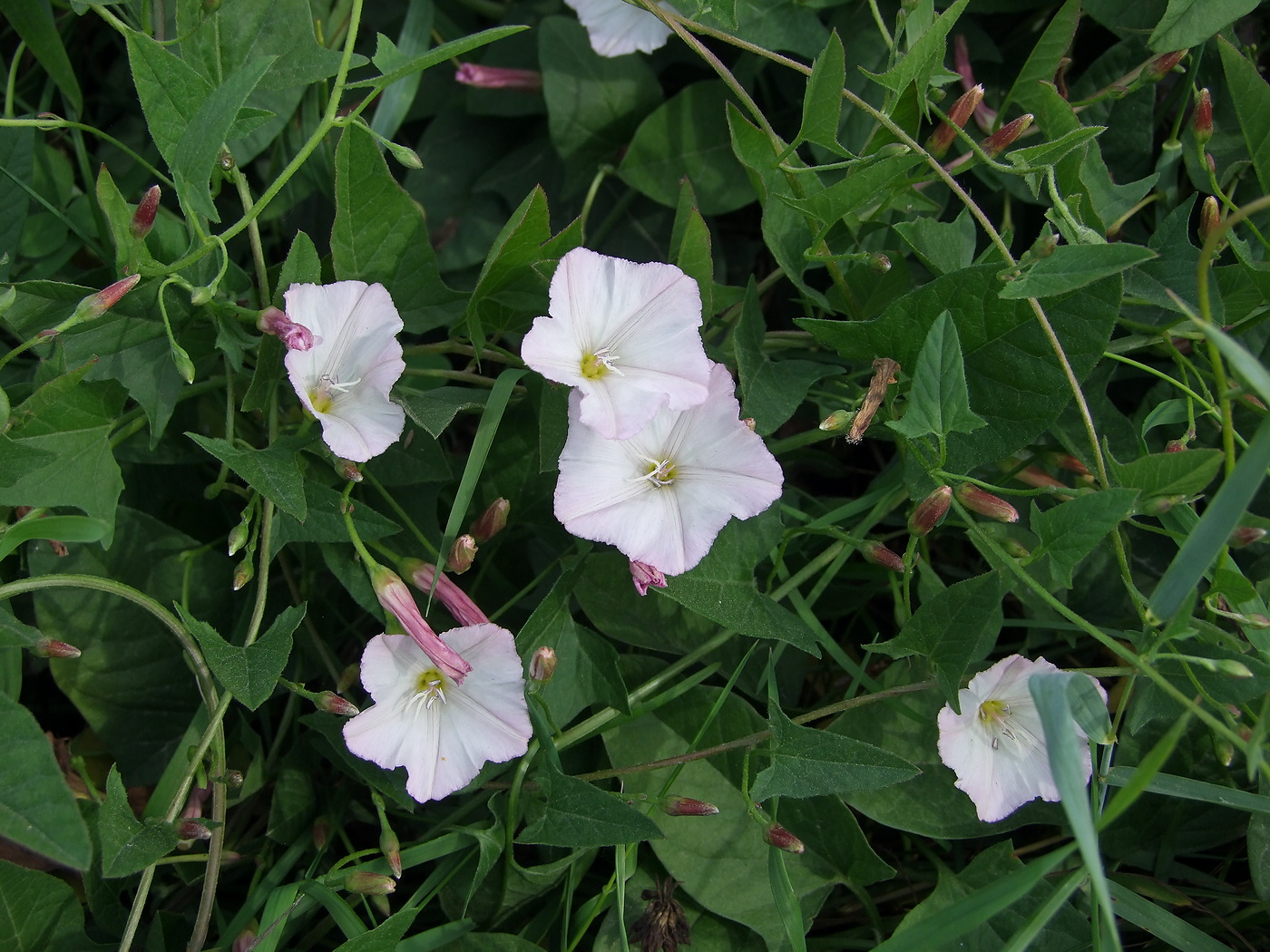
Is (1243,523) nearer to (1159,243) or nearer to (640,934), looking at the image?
(1159,243)

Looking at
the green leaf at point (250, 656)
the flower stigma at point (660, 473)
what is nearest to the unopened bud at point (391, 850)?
the green leaf at point (250, 656)

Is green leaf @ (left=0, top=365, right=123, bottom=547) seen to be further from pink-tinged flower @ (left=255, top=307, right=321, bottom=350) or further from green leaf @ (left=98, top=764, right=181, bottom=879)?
green leaf @ (left=98, top=764, right=181, bottom=879)

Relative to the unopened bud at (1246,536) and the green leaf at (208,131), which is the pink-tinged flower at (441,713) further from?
the unopened bud at (1246,536)

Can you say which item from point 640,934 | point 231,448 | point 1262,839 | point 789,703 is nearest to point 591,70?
point 231,448

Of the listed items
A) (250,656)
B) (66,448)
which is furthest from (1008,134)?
(66,448)

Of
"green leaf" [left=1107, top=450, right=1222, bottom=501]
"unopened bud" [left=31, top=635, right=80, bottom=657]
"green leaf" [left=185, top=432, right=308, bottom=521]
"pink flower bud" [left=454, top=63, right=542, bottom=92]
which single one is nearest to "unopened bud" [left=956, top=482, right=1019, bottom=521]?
"green leaf" [left=1107, top=450, right=1222, bottom=501]

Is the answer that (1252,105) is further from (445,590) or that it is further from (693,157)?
(445,590)
